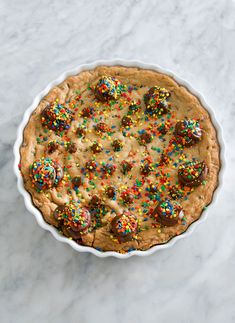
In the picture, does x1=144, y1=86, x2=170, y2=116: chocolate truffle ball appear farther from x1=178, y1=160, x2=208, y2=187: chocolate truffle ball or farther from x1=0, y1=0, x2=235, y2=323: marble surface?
x1=0, y1=0, x2=235, y2=323: marble surface

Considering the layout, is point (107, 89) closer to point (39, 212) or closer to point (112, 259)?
point (39, 212)

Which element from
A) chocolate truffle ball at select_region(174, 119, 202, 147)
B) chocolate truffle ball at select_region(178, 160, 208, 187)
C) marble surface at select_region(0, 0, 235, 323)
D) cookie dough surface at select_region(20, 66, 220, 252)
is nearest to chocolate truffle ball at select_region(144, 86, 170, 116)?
cookie dough surface at select_region(20, 66, 220, 252)

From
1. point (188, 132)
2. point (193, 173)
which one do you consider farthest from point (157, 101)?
point (193, 173)

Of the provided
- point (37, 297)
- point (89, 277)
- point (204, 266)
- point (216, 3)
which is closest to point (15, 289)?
point (37, 297)

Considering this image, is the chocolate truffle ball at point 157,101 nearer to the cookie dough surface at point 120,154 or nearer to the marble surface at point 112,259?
the cookie dough surface at point 120,154

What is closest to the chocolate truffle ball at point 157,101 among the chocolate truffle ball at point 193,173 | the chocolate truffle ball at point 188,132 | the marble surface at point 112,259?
the chocolate truffle ball at point 188,132

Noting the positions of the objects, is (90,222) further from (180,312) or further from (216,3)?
(216,3)
